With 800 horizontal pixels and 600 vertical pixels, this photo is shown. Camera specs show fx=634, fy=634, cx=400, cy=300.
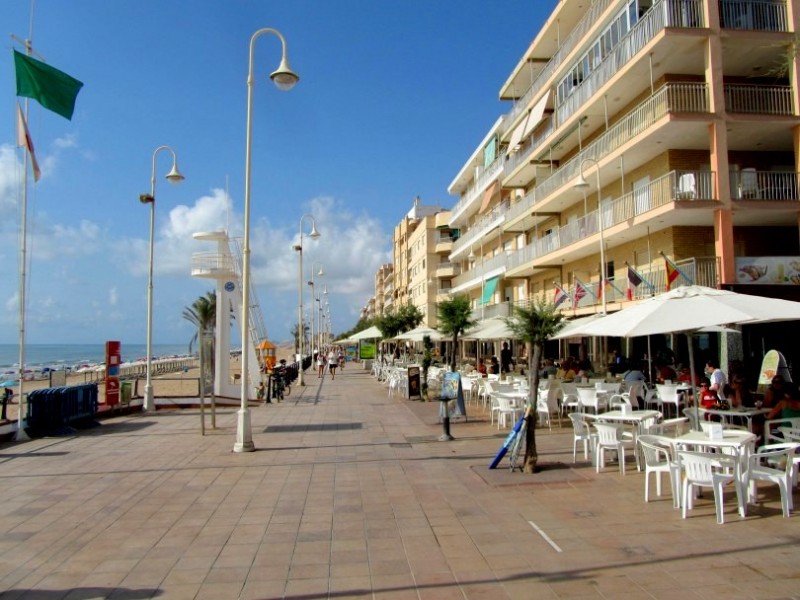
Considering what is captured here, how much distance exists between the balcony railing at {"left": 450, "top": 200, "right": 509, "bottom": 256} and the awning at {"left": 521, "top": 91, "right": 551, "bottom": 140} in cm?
748

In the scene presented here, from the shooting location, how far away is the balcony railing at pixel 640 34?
20.3 metres

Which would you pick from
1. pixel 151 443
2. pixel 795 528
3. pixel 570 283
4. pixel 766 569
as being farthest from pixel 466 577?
pixel 570 283

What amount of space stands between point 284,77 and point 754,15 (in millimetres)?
17666

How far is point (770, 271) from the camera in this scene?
19297mm

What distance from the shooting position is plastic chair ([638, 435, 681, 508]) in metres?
6.89

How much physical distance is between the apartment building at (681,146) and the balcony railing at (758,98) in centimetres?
4

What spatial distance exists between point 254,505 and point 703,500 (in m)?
5.21

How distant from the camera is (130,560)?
5621 millimetres

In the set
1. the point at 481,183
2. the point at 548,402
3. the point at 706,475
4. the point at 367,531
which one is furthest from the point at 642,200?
the point at 481,183

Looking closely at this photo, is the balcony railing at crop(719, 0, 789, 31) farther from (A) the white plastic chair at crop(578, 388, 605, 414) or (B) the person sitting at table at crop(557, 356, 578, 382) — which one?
→ (A) the white plastic chair at crop(578, 388, 605, 414)

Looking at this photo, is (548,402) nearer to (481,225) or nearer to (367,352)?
(481,225)

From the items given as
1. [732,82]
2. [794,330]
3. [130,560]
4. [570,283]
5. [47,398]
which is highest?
[732,82]

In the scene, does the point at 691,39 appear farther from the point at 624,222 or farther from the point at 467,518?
the point at 467,518

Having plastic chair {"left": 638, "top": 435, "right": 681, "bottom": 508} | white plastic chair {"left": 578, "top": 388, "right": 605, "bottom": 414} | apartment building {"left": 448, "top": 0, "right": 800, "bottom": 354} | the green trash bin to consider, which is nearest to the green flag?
the green trash bin
